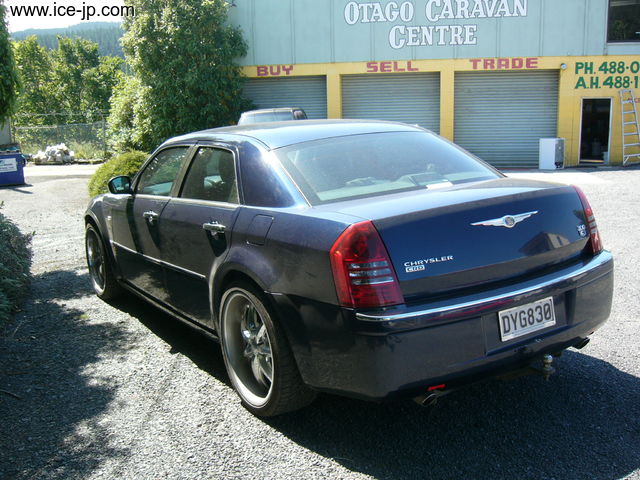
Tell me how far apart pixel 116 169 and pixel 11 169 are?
Result: 290 inches

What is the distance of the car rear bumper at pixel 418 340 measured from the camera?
2.83 meters

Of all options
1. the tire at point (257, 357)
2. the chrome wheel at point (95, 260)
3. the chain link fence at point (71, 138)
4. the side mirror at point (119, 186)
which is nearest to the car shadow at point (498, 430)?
the tire at point (257, 357)

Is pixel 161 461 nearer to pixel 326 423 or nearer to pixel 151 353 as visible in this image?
pixel 326 423

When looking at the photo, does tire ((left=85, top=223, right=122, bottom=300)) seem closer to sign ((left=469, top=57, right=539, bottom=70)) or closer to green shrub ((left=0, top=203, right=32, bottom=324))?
green shrub ((left=0, top=203, right=32, bottom=324))

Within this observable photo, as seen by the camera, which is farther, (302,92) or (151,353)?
(302,92)

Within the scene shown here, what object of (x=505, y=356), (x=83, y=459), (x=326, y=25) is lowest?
(x=83, y=459)

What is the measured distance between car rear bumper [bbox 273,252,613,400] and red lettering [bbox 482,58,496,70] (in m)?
21.0

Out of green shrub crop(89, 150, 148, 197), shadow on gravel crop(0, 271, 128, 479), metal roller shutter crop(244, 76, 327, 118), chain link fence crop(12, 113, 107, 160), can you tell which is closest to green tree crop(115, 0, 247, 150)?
metal roller shutter crop(244, 76, 327, 118)

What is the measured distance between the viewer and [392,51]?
2338 cm

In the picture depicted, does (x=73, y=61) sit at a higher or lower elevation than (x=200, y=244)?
higher

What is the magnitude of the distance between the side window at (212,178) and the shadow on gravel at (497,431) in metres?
1.43

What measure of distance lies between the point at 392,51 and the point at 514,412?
70.3 feet

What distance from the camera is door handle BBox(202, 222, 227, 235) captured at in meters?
3.82

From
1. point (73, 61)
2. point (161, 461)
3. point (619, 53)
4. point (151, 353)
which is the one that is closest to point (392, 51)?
point (619, 53)
